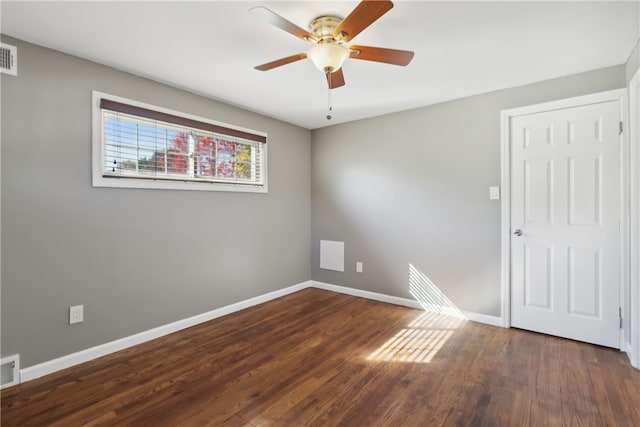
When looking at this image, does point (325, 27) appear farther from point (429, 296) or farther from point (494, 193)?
point (429, 296)

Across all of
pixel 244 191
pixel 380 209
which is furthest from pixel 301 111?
pixel 380 209

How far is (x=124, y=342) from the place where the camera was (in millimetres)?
2555

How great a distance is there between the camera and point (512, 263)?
9.66ft

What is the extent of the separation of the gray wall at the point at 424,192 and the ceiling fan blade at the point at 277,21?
2.10 m

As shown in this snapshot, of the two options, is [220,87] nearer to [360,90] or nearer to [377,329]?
[360,90]

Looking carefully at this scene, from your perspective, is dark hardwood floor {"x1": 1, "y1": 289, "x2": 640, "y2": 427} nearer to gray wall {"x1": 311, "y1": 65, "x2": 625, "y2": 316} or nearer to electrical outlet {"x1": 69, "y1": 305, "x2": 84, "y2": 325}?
electrical outlet {"x1": 69, "y1": 305, "x2": 84, "y2": 325}

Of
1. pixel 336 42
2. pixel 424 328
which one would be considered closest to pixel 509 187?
pixel 424 328

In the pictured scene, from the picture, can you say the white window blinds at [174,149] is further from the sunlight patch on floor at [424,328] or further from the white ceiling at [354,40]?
the sunlight patch on floor at [424,328]

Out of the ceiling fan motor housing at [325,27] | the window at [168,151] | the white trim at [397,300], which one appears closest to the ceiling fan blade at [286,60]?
the ceiling fan motor housing at [325,27]

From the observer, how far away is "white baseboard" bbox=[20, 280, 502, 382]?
85.8 inches

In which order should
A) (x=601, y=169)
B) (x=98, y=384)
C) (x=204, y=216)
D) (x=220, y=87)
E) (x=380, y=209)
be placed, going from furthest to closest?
(x=380, y=209) → (x=204, y=216) → (x=220, y=87) → (x=601, y=169) → (x=98, y=384)

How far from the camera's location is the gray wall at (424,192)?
9.95ft

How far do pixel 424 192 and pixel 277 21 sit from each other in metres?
2.50

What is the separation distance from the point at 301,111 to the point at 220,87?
1019 millimetres
